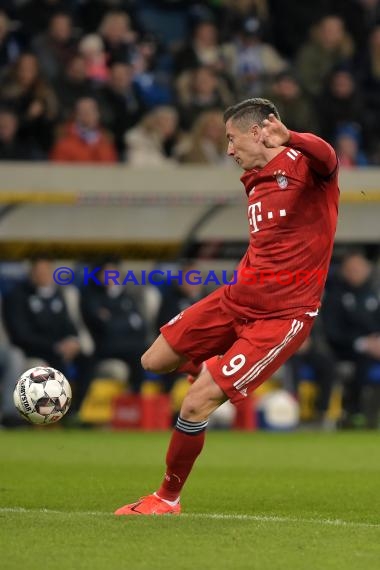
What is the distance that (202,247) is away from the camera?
1664 centimetres

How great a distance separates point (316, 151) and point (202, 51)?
40.4 ft

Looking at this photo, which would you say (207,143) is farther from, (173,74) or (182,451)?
(182,451)

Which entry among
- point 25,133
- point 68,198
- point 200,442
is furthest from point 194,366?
point 25,133

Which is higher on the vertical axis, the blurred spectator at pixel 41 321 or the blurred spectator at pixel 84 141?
the blurred spectator at pixel 84 141

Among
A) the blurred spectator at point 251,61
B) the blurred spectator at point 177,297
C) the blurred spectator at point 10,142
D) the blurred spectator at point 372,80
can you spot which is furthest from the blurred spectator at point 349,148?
the blurred spectator at point 10,142

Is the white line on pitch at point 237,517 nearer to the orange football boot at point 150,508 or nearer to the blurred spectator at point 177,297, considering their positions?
the orange football boot at point 150,508

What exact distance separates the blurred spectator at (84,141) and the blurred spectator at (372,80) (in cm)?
443

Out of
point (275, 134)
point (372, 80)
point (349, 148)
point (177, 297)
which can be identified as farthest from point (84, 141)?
point (275, 134)

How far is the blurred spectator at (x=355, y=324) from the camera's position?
1631cm

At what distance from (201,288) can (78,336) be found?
1652 millimetres

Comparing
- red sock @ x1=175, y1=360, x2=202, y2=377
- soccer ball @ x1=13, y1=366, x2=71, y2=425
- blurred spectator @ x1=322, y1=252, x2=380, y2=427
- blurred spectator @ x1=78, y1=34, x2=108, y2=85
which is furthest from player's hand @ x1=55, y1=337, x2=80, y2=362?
red sock @ x1=175, y1=360, x2=202, y2=377

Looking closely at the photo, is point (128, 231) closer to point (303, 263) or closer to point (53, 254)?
point (53, 254)

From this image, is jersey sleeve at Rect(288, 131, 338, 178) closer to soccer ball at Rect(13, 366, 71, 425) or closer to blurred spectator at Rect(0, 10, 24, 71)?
soccer ball at Rect(13, 366, 71, 425)

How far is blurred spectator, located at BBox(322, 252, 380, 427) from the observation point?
16.3m
